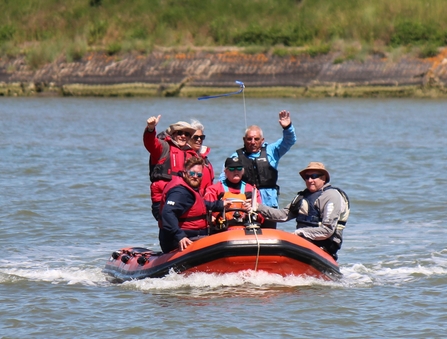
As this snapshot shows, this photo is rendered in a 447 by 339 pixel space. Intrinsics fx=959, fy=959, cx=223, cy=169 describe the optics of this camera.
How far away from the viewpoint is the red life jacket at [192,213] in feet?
26.6

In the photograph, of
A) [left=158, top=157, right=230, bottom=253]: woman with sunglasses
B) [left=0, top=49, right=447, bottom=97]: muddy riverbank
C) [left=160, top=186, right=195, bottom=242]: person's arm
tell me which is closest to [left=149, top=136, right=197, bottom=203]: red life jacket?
[left=158, top=157, right=230, bottom=253]: woman with sunglasses

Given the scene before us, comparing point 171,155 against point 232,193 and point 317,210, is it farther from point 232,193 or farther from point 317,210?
point 317,210

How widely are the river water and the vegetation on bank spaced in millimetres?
13355

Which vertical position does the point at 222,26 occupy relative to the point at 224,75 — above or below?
above

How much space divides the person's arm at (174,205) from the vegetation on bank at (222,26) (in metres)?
29.1

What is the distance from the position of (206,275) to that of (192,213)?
0.54m

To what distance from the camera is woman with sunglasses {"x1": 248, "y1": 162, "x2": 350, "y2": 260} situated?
27.0ft

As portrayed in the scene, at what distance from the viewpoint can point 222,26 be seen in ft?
143

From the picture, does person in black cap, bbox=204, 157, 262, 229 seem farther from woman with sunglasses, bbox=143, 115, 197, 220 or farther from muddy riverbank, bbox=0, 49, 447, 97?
muddy riverbank, bbox=0, 49, 447, 97

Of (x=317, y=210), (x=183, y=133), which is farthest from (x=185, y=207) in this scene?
(x=317, y=210)

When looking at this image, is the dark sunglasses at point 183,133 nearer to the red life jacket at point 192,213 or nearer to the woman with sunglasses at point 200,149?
the woman with sunglasses at point 200,149

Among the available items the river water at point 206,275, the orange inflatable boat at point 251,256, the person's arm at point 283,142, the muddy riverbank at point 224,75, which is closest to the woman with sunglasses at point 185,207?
the orange inflatable boat at point 251,256

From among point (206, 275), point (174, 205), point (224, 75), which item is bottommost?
point (206, 275)

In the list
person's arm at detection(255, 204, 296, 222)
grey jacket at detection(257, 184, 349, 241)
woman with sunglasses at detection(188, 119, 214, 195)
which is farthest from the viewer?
woman with sunglasses at detection(188, 119, 214, 195)
